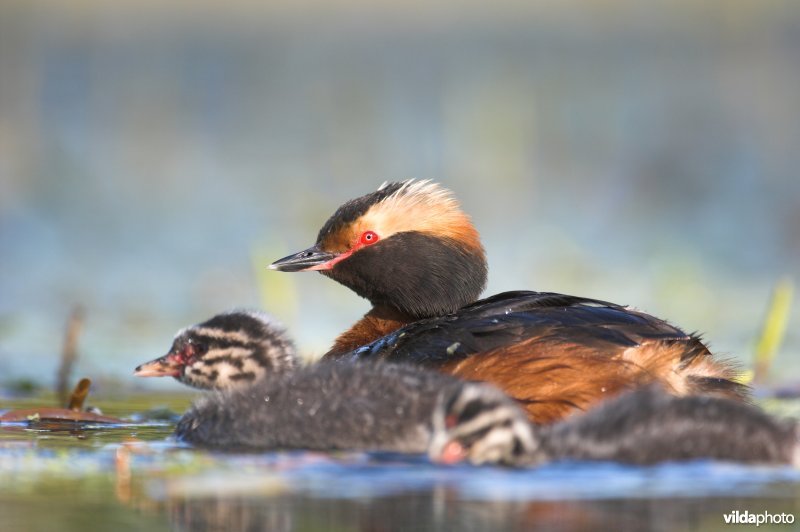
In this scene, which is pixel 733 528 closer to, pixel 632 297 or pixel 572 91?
pixel 632 297

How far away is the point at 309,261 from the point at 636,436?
2589 millimetres

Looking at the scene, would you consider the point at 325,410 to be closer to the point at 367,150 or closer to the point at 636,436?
the point at 636,436

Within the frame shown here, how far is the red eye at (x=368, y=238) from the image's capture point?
7652 mm

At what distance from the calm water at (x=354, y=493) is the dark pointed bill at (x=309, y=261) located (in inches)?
72.8

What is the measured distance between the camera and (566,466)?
555cm

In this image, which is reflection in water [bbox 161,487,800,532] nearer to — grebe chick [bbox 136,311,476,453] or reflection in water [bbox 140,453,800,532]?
reflection in water [bbox 140,453,800,532]

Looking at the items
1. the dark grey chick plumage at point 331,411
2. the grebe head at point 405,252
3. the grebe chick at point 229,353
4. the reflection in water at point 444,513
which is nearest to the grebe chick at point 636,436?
the dark grey chick plumage at point 331,411

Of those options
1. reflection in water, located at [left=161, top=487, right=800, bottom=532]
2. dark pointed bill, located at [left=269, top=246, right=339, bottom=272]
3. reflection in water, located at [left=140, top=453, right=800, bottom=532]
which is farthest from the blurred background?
reflection in water, located at [left=161, top=487, right=800, bottom=532]

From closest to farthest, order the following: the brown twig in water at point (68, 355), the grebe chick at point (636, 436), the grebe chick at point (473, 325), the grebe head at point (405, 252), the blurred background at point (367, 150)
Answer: the grebe chick at point (636, 436) < the grebe chick at point (473, 325) < the grebe head at point (405, 252) < the brown twig in water at point (68, 355) < the blurred background at point (367, 150)

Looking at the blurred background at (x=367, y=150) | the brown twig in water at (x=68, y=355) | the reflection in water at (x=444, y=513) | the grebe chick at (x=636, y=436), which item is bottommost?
the reflection in water at (x=444, y=513)

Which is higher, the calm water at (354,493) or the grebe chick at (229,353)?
the grebe chick at (229,353)

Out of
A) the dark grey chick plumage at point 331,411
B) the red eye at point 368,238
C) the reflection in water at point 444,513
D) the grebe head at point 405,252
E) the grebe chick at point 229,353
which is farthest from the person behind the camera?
the red eye at point 368,238

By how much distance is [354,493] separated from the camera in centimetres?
514

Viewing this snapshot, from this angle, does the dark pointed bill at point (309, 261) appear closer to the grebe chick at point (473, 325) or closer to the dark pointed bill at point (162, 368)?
the grebe chick at point (473, 325)
